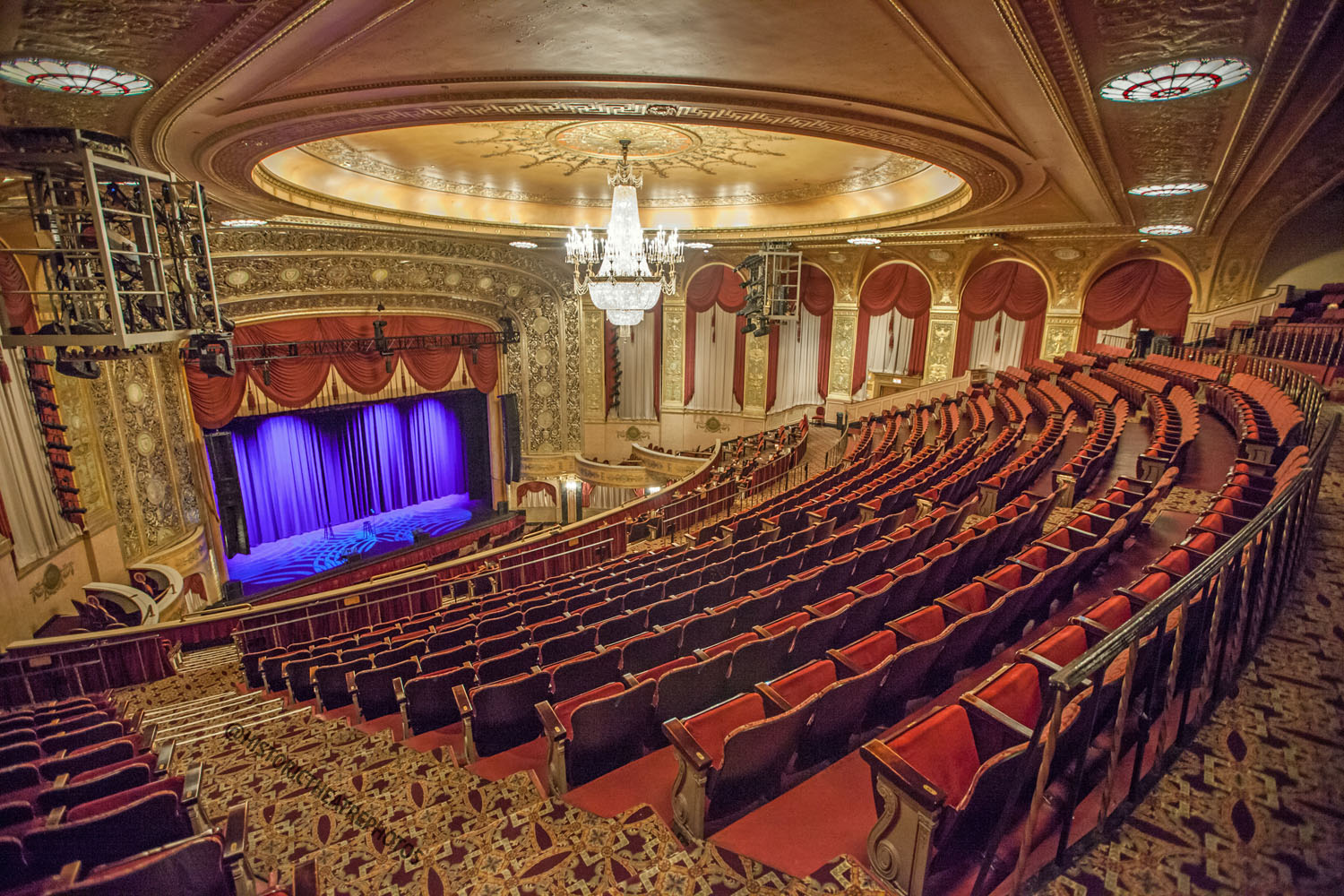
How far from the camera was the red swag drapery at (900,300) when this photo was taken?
1362cm

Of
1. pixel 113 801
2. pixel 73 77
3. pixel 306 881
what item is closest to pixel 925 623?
pixel 306 881

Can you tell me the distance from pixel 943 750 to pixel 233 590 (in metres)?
11.8

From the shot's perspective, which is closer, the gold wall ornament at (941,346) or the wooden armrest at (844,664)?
the wooden armrest at (844,664)

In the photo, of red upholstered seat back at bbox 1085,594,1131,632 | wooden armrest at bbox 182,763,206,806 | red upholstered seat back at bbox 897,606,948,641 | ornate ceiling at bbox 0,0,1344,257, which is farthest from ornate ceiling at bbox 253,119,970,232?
wooden armrest at bbox 182,763,206,806

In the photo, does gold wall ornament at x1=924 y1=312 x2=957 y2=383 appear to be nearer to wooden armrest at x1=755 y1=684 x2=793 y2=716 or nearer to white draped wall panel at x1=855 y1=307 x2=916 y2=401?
white draped wall panel at x1=855 y1=307 x2=916 y2=401

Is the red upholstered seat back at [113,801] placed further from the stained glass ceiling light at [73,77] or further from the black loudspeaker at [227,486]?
the black loudspeaker at [227,486]

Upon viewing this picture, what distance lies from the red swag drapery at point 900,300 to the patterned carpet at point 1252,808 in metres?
12.3

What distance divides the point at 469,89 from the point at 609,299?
3.34 metres

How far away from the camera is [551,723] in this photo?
2.60 m

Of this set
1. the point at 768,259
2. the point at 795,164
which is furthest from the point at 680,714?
the point at 768,259

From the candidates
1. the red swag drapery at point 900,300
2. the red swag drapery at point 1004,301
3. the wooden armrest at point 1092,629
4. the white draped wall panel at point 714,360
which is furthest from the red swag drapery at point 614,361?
the wooden armrest at point 1092,629

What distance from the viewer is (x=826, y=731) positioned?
2377mm

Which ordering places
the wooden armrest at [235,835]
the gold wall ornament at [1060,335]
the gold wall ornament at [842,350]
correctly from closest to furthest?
the wooden armrest at [235,835]
the gold wall ornament at [1060,335]
the gold wall ornament at [842,350]

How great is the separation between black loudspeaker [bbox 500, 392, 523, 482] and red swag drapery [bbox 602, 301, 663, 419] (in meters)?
2.18
